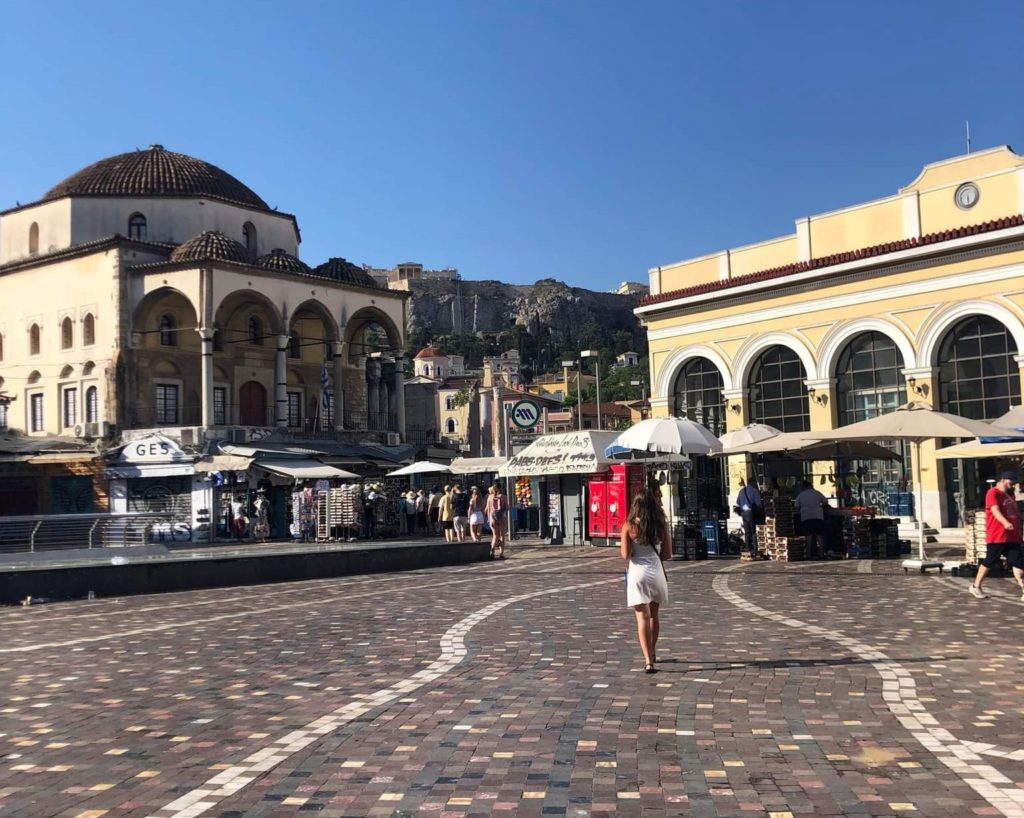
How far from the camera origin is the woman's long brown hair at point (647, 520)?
28.6 feet

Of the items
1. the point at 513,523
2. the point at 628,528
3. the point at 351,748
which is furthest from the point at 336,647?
the point at 513,523

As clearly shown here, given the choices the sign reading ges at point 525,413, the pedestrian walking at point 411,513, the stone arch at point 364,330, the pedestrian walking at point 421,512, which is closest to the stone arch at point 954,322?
the sign reading ges at point 525,413

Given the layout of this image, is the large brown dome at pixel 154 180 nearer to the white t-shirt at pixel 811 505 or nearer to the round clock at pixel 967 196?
the round clock at pixel 967 196

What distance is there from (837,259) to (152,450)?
78.7ft

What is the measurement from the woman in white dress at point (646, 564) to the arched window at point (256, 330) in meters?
39.2

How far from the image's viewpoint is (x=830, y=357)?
1022 inches

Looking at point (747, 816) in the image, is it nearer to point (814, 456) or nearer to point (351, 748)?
point (351, 748)

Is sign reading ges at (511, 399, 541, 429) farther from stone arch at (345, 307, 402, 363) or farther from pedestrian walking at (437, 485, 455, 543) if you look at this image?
stone arch at (345, 307, 402, 363)

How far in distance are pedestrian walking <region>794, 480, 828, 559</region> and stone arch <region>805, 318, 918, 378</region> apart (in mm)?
6366

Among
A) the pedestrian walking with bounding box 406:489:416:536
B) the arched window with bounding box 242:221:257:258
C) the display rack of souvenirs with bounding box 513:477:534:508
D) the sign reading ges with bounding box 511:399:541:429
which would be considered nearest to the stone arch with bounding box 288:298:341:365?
the arched window with bounding box 242:221:257:258

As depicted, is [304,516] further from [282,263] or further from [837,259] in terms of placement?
[837,259]

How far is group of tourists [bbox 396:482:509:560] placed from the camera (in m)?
22.8

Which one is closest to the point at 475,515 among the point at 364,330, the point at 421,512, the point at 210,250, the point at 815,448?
the point at 421,512

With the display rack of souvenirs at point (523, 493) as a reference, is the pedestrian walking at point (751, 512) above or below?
below
